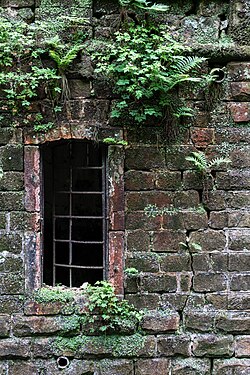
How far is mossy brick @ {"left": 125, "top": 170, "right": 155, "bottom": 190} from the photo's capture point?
5008 millimetres

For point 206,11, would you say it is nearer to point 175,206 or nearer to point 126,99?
point 126,99

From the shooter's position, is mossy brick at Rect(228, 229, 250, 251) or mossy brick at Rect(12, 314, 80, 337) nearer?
mossy brick at Rect(12, 314, 80, 337)

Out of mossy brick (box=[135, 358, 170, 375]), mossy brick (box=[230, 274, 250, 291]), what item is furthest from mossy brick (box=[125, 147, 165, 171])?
mossy brick (box=[135, 358, 170, 375])

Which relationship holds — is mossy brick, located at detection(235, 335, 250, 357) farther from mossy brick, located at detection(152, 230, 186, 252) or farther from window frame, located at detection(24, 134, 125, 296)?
window frame, located at detection(24, 134, 125, 296)

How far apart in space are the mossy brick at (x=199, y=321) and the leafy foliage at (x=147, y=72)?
2136 mm

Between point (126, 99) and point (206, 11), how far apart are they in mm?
1332

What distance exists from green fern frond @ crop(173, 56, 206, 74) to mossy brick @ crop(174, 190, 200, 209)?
1.29 meters

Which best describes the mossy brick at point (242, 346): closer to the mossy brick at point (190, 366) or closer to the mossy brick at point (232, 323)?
the mossy brick at point (232, 323)

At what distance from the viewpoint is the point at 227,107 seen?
506 cm

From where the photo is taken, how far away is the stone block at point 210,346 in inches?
196

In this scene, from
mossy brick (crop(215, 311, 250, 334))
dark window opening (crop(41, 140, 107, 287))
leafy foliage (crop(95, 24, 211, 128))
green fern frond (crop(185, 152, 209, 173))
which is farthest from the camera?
dark window opening (crop(41, 140, 107, 287))

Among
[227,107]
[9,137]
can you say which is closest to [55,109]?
[9,137]

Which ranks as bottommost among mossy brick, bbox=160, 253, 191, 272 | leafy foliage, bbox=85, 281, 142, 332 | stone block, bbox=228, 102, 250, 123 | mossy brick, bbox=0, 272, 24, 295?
leafy foliage, bbox=85, 281, 142, 332

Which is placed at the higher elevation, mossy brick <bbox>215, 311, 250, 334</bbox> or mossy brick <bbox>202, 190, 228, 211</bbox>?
mossy brick <bbox>202, 190, 228, 211</bbox>
